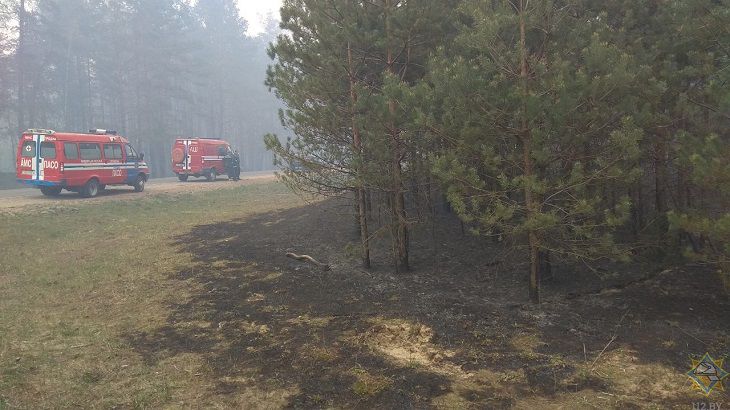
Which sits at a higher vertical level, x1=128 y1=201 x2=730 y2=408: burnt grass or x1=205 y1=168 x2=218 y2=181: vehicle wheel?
x1=205 y1=168 x2=218 y2=181: vehicle wheel

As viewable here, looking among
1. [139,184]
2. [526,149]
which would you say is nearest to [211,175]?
[139,184]

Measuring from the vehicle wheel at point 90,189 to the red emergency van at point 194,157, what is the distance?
28.0 feet

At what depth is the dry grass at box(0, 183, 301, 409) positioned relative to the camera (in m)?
4.82

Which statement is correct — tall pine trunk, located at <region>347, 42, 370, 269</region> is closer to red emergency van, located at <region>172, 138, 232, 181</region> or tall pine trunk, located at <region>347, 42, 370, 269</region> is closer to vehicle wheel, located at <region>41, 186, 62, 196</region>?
vehicle wheel, located at <region>41, 186, 62, 196</region>

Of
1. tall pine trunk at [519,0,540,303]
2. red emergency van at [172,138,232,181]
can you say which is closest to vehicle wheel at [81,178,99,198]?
red emergency van at [172,138,232,181]

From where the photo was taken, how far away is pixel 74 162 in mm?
18734

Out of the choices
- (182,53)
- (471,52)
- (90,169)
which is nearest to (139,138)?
(182,53)

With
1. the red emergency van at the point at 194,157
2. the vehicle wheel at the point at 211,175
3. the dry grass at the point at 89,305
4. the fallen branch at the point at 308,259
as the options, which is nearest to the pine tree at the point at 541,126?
the fallen branch at the point at 308,259

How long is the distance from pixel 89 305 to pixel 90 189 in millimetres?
14169

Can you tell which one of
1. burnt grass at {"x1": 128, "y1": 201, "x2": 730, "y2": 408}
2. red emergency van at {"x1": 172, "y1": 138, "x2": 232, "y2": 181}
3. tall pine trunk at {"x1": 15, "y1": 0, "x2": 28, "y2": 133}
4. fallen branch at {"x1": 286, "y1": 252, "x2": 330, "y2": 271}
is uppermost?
tall pine trunk at {"x1": 15, "y1": 0, "x2": 28, "y2": 133}

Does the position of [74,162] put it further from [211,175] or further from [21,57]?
[21,57]

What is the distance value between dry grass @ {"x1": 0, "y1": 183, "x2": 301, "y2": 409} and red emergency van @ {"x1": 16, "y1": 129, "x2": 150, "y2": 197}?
2.90m

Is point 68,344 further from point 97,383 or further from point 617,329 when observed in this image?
point 617,329

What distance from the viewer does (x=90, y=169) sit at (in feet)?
64.3
